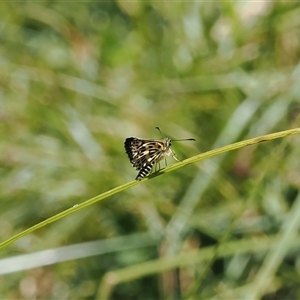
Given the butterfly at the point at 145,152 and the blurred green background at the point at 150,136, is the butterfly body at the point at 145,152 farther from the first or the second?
the blurred green background at the point at 150,136

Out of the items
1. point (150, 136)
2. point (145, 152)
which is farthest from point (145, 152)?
point (150, 136)

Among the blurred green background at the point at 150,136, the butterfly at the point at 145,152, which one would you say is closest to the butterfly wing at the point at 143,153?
the butterfly at the point at 145,152

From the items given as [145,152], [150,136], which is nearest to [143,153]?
[145,152]

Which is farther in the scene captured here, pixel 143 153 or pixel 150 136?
pixel 150 136

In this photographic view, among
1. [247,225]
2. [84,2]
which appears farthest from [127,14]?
[247,225]

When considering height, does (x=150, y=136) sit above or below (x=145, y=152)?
above

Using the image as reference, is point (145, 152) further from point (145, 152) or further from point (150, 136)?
point (150, 136)

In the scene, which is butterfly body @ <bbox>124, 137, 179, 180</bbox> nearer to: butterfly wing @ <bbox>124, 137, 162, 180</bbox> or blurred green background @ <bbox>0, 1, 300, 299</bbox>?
butterfly wing @ <bbox>124, 137, 162, 180</bbox>
